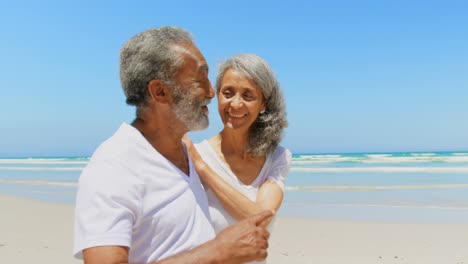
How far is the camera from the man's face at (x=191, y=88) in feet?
5.75

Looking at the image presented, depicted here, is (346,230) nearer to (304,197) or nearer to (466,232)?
(466,232)

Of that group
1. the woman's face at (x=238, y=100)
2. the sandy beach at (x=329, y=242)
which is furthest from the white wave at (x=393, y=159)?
the woman's face at (x=238, y=100)

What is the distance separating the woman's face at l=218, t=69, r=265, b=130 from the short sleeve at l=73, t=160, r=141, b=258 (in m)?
1.34

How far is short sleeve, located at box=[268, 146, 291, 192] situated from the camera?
284cm

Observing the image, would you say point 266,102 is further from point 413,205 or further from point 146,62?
point 413,205

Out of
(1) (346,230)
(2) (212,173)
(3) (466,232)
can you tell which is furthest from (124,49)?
(3) (466,232)

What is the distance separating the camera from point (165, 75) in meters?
1.72

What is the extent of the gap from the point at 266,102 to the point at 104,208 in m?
1.68

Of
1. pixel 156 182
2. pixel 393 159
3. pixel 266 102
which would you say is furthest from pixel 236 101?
pixel 393 159

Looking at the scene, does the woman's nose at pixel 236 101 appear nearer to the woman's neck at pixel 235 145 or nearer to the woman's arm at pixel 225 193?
the woman's neck at pixel 235 145

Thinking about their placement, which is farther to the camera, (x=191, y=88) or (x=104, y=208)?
(x=191, y=88)

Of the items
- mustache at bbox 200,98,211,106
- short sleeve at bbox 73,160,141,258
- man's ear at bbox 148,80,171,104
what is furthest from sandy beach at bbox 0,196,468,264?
short sleeve at bbox 73,160,141,258

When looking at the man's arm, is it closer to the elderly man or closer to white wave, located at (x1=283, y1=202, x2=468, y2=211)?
the elderly man

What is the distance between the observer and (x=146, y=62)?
67.5 inches
